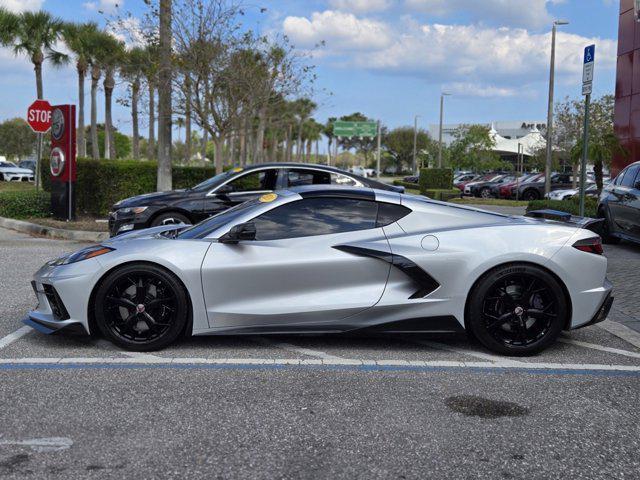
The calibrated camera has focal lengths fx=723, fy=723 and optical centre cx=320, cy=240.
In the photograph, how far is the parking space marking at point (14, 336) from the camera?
5.51m

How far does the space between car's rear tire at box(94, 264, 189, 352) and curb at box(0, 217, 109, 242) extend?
8.11 metres

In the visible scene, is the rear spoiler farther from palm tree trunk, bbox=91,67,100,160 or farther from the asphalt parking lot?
palm tree trunk, bbox=91,67,100,160

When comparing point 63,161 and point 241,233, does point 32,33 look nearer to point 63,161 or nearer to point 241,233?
point 63,161

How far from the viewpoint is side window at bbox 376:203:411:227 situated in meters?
5.41

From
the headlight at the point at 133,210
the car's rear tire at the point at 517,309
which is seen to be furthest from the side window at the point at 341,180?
the car's rear tire at the point at 517,309

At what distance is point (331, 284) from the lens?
5254 millimetres

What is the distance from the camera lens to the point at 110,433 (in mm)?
3740

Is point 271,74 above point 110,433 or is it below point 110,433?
above

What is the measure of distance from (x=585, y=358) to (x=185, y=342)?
3.04 metres

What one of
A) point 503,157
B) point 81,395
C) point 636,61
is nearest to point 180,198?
point 81,395

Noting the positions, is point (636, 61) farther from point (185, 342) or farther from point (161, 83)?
point (185, 342)

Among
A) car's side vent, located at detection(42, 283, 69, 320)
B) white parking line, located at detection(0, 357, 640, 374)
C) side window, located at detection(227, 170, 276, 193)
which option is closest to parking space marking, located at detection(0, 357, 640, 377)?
white parking line, located at detection(0, 357, 640, 374)

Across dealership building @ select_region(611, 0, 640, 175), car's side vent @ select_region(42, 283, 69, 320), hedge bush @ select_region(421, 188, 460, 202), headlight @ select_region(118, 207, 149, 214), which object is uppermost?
dealership building @ select_region(611, 0, 640, 175)

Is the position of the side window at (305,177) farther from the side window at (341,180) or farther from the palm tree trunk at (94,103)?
the palm tree trunk at (94,103)
